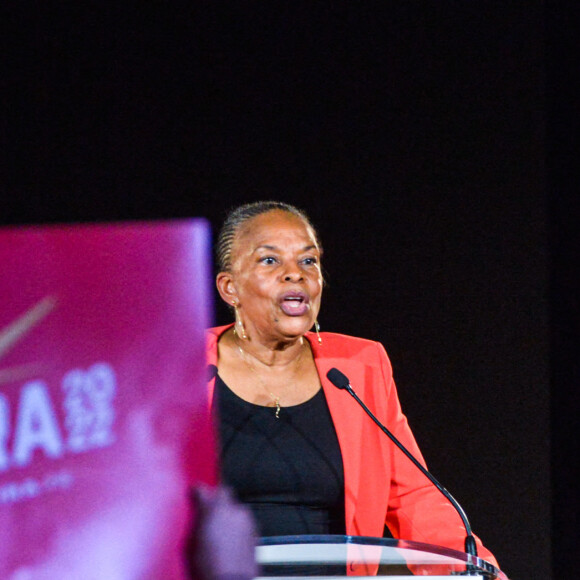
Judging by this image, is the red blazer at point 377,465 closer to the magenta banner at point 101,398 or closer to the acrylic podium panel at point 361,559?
the acrylic podium panel at point 361,559

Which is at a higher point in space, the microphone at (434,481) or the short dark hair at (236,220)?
the short dark hair at (236,220)

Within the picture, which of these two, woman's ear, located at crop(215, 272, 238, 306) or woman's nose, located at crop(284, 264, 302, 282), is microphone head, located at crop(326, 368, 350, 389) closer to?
woman's nose, located at crop(284, 264, 302, 282)

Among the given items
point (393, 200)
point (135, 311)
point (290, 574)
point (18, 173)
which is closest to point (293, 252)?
point (393, 200)

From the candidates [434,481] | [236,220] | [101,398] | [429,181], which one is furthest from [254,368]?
[101,398]

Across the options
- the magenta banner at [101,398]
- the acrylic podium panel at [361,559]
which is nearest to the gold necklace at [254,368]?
the acrylic podium panel at [361,559]

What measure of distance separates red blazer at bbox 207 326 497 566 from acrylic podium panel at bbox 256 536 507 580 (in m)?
0.45

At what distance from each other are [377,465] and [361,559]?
66 centimetres

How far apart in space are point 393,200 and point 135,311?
5.82ft

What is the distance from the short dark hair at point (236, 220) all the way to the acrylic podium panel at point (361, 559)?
0.91 meters

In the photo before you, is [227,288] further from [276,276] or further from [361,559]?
[361,559]

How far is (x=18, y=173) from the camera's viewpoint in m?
1.82

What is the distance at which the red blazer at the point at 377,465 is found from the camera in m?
1.69

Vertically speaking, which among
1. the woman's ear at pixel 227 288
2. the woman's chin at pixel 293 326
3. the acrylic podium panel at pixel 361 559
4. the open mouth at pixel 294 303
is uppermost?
the woman's ear at pixel 227 288

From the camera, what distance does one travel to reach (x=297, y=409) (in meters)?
1.83
